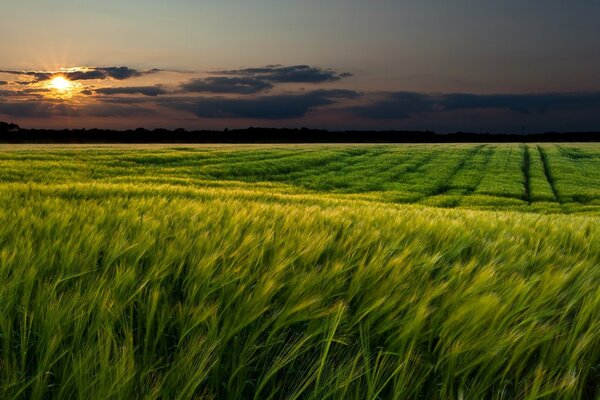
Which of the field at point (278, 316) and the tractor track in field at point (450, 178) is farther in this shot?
the tractor track in field at point (450, 178)

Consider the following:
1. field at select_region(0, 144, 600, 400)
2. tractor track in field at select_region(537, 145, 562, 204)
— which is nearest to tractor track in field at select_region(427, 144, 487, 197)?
tractor track in field at select_region(537, 145, 562, 204)

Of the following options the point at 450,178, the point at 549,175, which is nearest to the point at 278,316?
the point at 450,178

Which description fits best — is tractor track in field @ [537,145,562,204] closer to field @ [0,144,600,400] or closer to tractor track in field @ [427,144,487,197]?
tractor track in field @ [427,144,487,197]

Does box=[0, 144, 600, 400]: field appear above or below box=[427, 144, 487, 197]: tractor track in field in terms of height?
above

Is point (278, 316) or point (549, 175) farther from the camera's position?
point (549, 175)

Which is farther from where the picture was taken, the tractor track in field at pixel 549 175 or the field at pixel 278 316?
the tractor track in field at pixel 549 175

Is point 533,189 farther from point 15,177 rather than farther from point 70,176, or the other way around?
point 15,177

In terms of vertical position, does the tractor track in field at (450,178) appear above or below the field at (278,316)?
below

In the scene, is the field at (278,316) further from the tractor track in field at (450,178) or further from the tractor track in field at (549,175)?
the tractor track in field at (549,175)

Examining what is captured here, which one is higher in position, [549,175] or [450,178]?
[450,178]

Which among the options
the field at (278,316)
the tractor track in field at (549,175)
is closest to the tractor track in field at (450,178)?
the tractor track in field at (549,175)

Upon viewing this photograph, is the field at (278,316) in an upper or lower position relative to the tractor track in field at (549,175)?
upper

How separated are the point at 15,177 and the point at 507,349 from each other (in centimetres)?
2458

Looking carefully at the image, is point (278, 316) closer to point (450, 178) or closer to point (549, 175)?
point (450, 178)
